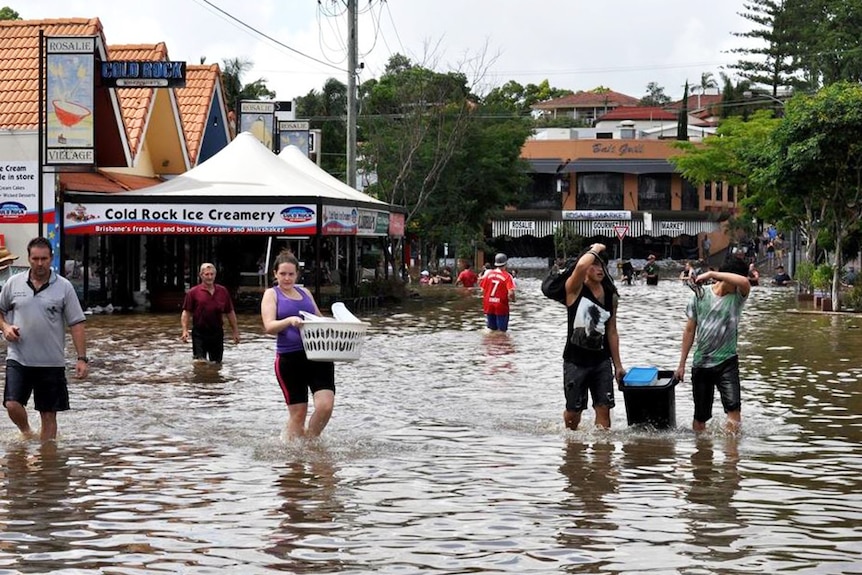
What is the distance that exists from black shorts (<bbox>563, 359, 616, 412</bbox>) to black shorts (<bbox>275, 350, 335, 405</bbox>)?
1.94 meters

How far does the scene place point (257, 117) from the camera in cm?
4372

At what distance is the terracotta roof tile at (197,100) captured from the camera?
137 ft

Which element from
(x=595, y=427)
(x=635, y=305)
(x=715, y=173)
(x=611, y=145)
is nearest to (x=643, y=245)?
(x=611, y=145)

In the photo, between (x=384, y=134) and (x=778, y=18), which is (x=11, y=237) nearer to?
(x=384, y=134)

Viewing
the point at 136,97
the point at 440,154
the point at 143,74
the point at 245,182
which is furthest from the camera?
the point at 440,154

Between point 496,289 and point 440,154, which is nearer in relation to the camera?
point 496,289

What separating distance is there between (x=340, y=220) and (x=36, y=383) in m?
21.6

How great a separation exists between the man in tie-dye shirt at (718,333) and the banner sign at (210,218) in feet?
64.5

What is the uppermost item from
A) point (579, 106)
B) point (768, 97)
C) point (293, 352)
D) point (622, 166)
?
point (579, 106)

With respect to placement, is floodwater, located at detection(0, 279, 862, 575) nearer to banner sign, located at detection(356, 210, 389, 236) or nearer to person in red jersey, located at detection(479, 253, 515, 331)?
person in red jersey, located at detection(479, 253, 515, 331)

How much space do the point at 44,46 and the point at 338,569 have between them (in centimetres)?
2375

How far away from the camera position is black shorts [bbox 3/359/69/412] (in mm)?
11055

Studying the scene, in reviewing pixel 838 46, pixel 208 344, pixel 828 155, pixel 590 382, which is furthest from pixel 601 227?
pixel 590 382

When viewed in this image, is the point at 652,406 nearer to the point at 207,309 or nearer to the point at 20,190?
the point at 207,309
